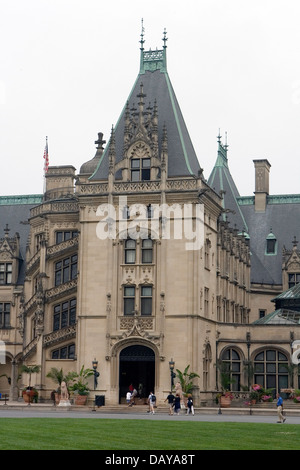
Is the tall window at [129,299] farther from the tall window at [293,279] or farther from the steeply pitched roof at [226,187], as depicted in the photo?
the tall window at [293,279]

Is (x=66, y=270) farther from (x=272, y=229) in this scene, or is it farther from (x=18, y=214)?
(x=272, y=229)

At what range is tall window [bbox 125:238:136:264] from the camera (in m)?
60.0

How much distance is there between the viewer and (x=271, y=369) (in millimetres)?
62438

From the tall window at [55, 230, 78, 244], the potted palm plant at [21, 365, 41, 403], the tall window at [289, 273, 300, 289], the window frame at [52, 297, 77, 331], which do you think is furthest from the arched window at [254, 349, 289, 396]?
the tall window at [55, 230, 78, 244]

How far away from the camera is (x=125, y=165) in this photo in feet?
200

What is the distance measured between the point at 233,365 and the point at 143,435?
1364 inches

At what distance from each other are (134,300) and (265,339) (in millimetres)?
10126

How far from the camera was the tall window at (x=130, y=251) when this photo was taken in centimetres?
6000

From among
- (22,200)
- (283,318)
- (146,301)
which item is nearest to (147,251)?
(146,301)

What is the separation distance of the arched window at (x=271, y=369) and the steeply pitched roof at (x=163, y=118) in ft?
44.6

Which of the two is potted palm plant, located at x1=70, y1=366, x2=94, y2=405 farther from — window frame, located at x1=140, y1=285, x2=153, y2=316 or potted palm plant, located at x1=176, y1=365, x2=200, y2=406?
potted palm plant, located at x1=176, y1=365, x2=200, y2=406

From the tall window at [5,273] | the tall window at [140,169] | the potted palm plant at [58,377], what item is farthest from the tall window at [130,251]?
the tall window at [5,273]

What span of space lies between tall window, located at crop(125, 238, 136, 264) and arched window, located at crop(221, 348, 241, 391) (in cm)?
984
